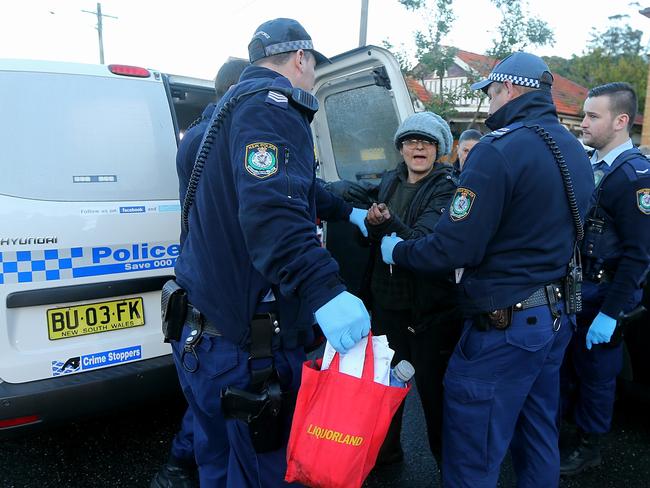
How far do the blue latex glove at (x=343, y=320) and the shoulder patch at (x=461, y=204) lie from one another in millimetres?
600

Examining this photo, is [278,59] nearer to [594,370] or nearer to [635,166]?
[635,166]

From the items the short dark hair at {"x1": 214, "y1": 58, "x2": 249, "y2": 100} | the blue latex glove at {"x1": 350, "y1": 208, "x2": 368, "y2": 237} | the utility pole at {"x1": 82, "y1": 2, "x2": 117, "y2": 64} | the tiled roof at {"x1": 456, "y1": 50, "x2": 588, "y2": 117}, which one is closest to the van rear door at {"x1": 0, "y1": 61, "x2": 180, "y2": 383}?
the short dark hair at {"x1": 214, "y1": 58, "x2": 249, "y2": 100}

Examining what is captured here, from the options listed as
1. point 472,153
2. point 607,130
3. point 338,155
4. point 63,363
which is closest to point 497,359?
point 472,153

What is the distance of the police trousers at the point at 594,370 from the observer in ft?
8.39

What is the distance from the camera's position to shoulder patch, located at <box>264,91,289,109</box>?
1.45 metres

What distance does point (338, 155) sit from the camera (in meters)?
3.56

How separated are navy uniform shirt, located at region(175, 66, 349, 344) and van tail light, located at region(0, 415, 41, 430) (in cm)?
101

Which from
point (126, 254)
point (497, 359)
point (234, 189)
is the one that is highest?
point (234, 189)

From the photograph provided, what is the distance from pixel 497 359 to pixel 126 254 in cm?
162

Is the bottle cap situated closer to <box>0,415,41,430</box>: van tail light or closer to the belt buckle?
the belt buckle

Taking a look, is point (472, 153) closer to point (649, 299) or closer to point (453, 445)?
point (453, 445)

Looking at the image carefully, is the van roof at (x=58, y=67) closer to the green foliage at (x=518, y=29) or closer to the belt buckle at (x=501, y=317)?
the belt buckle at (x=501, y=317)

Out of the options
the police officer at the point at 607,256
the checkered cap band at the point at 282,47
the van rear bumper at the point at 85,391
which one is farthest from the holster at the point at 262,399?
the police officer at the point at 607,256

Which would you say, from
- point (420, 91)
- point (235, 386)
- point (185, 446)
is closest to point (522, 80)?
point (235, 386)
